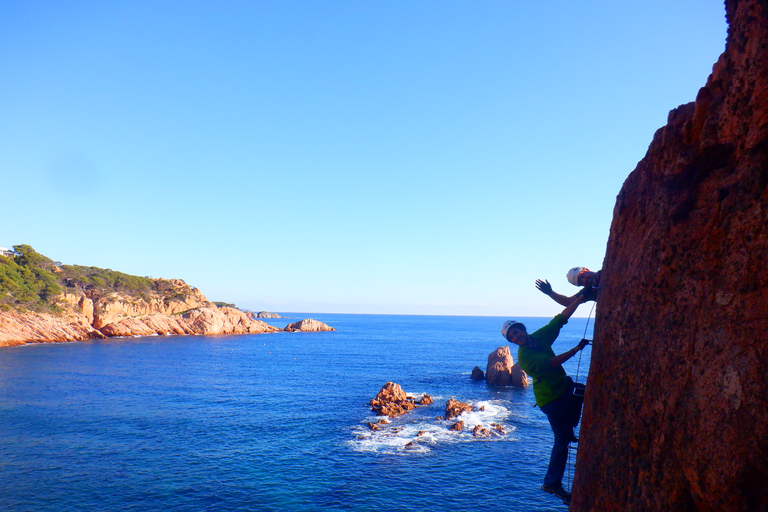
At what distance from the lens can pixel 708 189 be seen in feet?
13.3

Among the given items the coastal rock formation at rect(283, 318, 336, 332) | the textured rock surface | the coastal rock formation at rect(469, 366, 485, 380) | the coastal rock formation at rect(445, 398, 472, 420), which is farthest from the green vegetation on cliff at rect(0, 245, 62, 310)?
the coastal rock formation at rect(445, 398, 472, 420)

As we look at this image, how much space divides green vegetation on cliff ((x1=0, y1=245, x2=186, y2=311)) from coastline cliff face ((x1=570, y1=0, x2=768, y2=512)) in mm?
109226

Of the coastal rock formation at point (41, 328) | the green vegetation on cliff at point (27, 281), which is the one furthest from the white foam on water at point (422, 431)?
the green vegetation on cliff at point (27, 281)

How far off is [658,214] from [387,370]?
70.0 metres

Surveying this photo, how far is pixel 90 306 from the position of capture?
4289 inches

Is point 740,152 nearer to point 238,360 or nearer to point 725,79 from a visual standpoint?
point 725,79

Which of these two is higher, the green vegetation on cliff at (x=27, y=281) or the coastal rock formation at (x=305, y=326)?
the green vegetation on cliff at (x=27, y=281)

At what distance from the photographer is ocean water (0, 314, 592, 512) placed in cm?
2497

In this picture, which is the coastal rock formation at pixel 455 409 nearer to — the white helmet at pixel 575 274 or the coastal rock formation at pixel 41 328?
the white helmet at pixel 575 274

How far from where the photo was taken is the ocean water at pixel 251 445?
24969 mm

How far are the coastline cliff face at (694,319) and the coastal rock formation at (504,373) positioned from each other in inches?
2156

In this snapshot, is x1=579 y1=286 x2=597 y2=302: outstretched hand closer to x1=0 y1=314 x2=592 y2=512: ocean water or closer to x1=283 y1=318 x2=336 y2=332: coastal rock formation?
x1=0 y1=314 x2=592 y2=512: ocean water

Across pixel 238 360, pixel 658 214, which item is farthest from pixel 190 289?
pixel 658 214

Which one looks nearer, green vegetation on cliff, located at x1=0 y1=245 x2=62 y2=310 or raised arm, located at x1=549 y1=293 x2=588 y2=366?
raised arm, located at x1=549 y1=293 x2=588 y2=366
